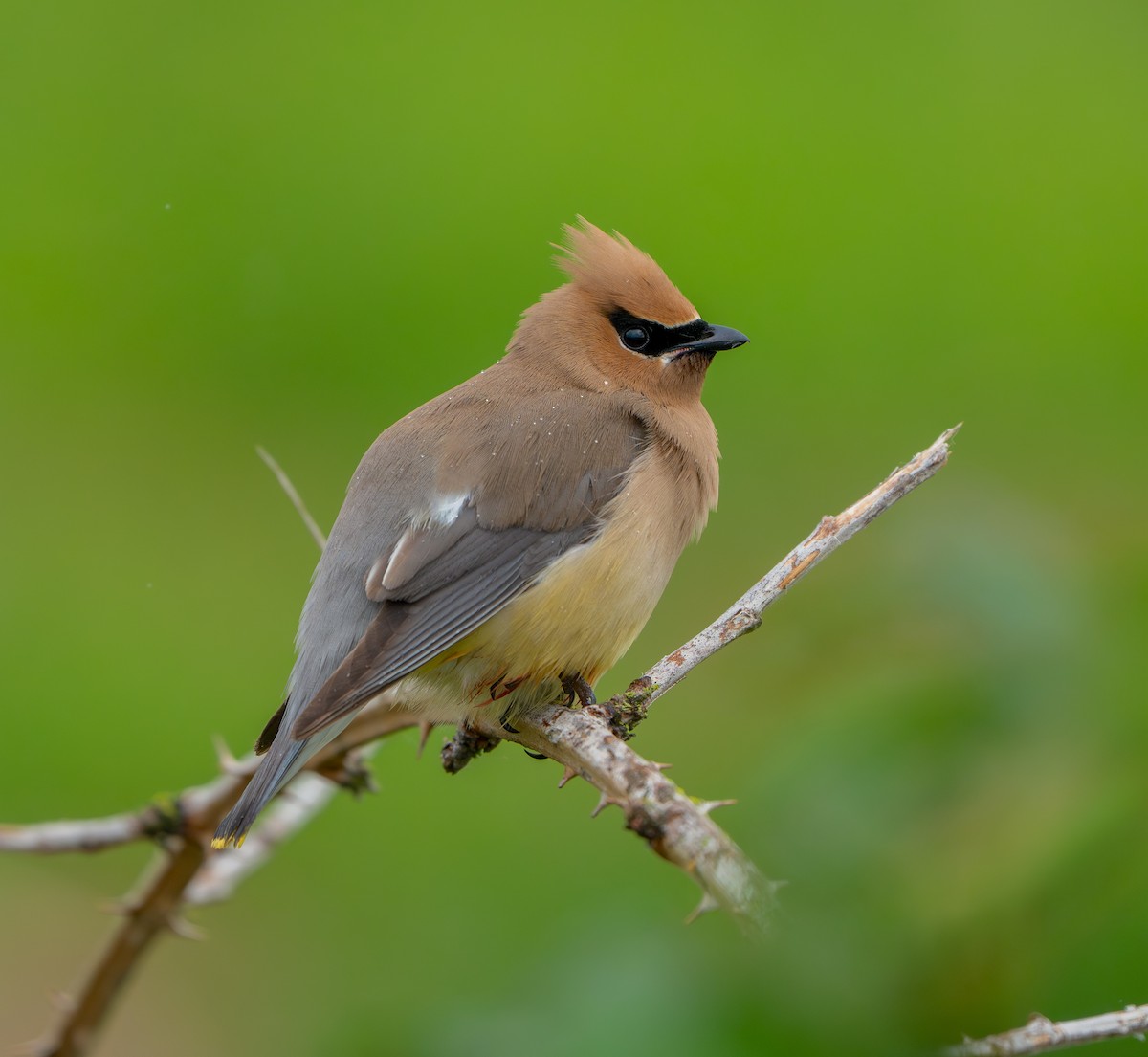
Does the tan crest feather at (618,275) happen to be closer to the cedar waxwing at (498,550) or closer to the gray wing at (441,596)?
the cedar waxwing at (498,550)

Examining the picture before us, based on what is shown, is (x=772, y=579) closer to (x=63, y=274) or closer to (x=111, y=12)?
(x=63, y=274)

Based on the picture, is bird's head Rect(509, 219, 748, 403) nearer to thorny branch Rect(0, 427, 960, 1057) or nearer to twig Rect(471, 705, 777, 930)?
thorny branch Rect(0, 427, 960, 1057)

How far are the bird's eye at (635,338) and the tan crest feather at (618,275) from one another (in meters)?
0.04

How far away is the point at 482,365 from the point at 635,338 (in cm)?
320

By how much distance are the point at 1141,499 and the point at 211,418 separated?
168 inches

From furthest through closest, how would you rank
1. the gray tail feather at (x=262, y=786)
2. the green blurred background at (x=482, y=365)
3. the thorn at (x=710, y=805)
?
the green blurred background at (x=482, y=365), the gray tail feather at (x=262, y=786), the thorn at (x=710, y=805)

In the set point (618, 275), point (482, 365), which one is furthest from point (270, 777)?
point (482, 365)

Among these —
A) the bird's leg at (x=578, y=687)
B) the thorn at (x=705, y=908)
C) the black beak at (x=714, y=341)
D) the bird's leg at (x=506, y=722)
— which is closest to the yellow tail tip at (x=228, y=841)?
the bird's leg at (x=506, y=722)

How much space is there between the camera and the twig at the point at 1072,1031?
1.84 m

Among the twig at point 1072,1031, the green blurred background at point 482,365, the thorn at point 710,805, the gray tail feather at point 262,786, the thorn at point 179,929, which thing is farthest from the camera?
the green blurred background at point 482,365

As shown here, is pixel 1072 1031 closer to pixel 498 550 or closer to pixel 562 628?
pixel 562 628

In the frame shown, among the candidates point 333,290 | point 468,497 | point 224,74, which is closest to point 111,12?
point 224,74

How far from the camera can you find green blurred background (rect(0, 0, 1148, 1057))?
5.18 meters

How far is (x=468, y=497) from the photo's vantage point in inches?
164
